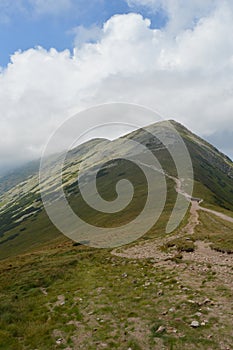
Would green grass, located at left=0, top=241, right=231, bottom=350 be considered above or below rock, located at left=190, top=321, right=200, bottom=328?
below

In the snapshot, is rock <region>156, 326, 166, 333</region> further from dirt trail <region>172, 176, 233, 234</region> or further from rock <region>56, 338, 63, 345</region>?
dirt trail <region>172, 176, 233, 234</region>

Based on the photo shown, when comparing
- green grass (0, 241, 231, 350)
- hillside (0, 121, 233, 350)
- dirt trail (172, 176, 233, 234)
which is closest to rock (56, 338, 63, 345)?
hillside (0, 121, 233, 350)

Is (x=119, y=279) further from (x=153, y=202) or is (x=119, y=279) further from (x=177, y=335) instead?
(x=153, y=202)

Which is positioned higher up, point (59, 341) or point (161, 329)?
point (161, 329)

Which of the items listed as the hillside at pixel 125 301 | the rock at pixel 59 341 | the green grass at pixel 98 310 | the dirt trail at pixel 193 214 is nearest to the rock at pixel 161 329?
the hillside at pixel 125 301

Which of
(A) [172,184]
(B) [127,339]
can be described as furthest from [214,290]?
(A) [172,184]

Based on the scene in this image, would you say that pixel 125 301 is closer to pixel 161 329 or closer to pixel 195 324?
pixel 161 329

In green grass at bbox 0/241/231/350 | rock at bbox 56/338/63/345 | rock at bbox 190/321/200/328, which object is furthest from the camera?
rock at bbox 56/338/63/345

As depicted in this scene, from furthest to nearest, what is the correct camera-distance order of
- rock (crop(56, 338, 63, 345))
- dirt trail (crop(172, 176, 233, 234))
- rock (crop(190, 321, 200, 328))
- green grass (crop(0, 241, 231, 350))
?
dirt trail (crop(172, 176, 233, 234))
rock (crop(56, 338, 63, 345))
green grass (crop(0, 241, 231, 350))
rock (crop(190, 321, 200, 328))

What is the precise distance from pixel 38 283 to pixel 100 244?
27294mm

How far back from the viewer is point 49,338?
17.4m

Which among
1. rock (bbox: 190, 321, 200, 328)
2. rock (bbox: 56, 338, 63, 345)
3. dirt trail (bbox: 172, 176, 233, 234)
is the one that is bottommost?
rock (bbox: 56, 338, 63, 345)

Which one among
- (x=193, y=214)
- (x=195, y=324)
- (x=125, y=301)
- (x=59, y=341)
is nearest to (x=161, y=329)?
(x=195, y=324)

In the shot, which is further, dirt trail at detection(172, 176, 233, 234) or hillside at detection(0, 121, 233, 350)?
dirt trail at detection(172, 176, 233, 234)
